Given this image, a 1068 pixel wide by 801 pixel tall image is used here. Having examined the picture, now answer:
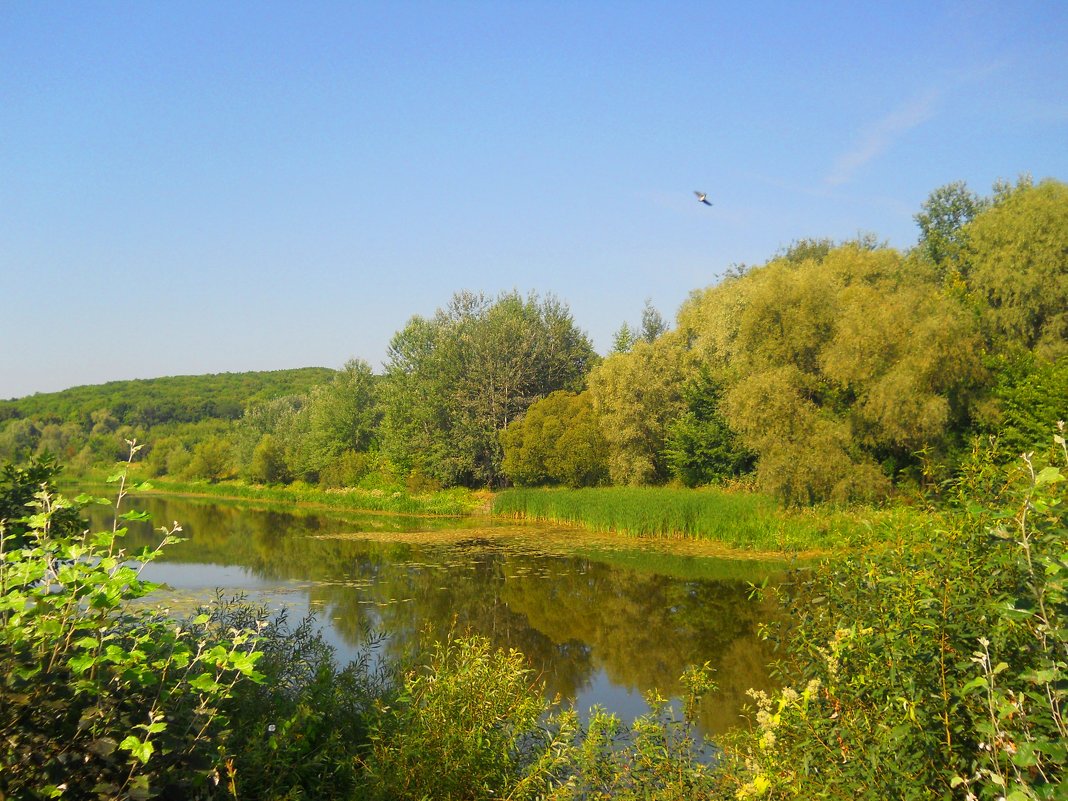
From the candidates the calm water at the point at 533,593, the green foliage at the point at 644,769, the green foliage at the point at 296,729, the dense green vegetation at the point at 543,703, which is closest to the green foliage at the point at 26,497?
the dense green vegetation at the point at 543,703

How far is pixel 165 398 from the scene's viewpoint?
293ft

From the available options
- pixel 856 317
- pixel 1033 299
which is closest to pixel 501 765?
pixel 856 317

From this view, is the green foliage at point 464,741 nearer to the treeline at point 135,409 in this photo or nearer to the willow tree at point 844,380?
the willow tree at point 844,380

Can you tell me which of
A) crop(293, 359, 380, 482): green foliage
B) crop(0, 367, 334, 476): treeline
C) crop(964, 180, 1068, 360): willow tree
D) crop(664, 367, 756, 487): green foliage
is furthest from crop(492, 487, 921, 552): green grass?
crop(0, 367, 334, 476): treeline

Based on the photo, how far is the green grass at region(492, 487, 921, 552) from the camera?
18.9 m

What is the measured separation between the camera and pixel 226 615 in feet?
20.0

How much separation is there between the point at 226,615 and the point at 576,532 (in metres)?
18.8

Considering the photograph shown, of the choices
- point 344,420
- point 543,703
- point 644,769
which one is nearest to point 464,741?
point 543,703

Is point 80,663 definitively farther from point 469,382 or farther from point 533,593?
point 469,382

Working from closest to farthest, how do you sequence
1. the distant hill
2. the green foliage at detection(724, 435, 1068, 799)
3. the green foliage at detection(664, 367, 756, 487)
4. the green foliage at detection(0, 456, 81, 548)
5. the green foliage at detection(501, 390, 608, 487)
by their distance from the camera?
the green foliage at detection(724, 435, 1068, 799)
the green foliage at detection(0, 456, 81, 548)
the green foliage at detection(664, 367, 756, 487)
the green foliage at detection(501, 390, 608, 487)
the distant hill

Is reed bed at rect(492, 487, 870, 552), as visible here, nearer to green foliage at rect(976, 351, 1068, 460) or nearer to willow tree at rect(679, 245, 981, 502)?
willow tree at rect(679, 245, 981, 502)

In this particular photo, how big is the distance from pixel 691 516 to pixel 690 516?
0.03 meters

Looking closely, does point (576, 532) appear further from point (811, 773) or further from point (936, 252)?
point (936, 252)

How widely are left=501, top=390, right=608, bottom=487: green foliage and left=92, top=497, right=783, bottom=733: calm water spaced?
17.6ft
